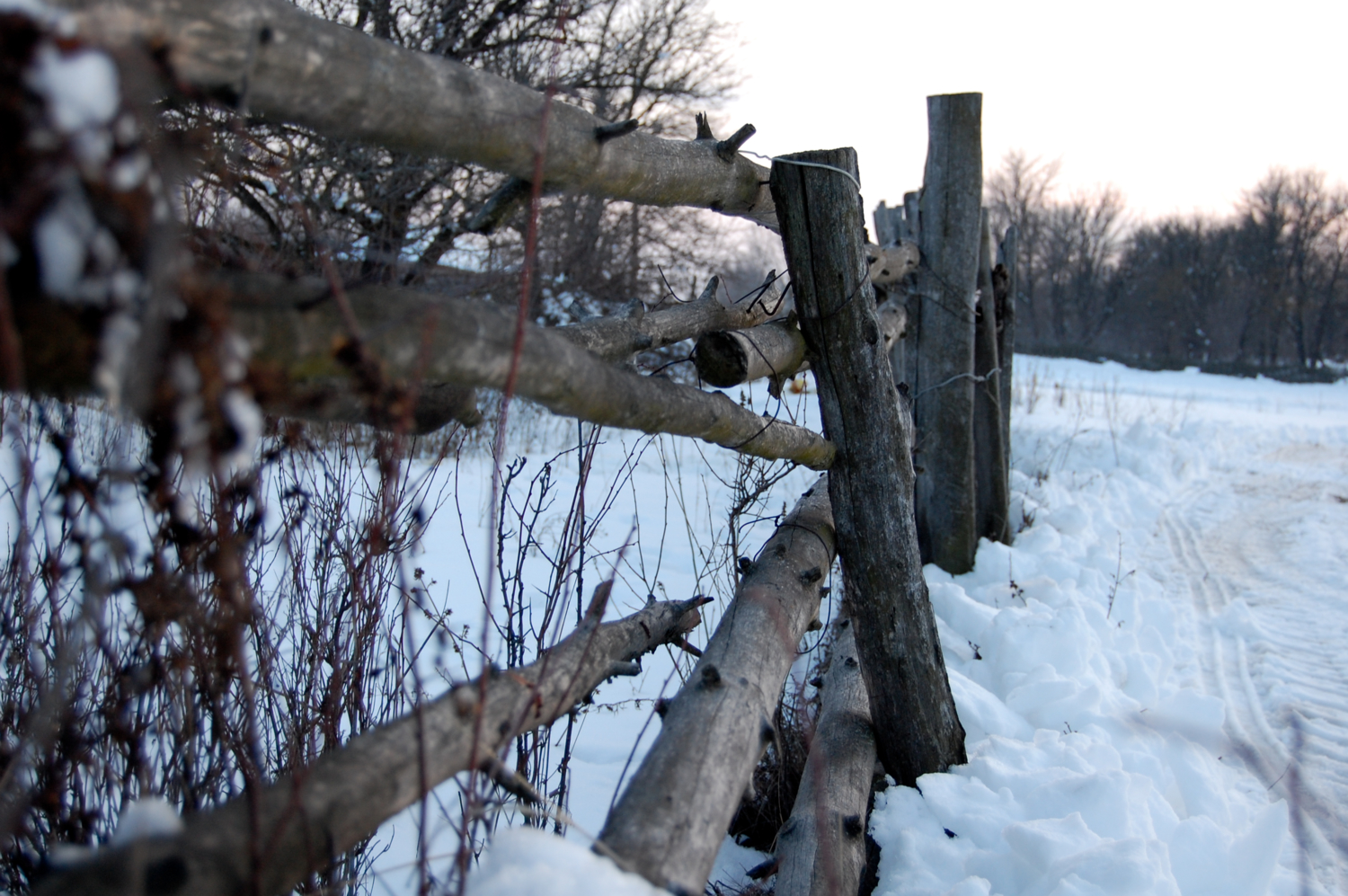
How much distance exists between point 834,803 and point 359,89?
7.29 ft

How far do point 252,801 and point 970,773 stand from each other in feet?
7.95

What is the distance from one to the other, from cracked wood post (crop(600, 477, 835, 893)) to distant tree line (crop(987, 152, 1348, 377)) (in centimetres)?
2830

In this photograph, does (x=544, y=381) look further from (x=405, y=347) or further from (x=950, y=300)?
(x=950, y=300)

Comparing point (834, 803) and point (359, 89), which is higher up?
point (359, 89)

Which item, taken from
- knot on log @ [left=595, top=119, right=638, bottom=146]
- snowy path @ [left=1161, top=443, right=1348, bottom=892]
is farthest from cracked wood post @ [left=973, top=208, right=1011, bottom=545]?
knot on log @ [left=595, top=119, right=638, bottom=146]

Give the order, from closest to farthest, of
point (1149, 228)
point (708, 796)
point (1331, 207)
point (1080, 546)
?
point (708, 796), point (1080, 546), point (1331, 207), point (1149, 228)

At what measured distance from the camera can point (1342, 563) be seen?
6.00m

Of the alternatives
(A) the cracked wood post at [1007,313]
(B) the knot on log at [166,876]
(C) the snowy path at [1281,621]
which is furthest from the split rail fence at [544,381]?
(A) the cracked wood post at [1007,313]

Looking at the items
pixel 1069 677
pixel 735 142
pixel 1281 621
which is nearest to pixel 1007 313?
pixel 1281 621

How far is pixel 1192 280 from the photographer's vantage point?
37656mm

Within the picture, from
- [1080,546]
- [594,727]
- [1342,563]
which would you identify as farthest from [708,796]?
[1342,563]

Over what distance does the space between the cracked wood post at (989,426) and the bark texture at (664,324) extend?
116 inches

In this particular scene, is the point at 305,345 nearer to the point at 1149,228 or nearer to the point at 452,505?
the point at 452,505

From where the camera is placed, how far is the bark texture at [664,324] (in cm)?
201
